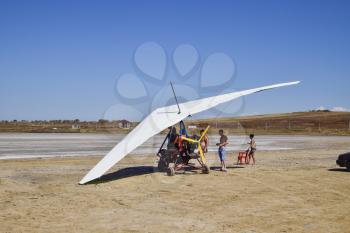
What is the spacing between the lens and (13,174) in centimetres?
1680

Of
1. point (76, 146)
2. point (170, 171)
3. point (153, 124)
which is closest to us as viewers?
point (153, 124)

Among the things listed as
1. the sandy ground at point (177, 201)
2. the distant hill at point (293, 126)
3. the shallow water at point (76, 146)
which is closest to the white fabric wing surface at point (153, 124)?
the sandy ground at point (177, 201)

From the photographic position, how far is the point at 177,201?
11586mm

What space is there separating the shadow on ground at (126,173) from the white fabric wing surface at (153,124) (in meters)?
1.33

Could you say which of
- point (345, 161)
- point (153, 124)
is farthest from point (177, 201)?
point (345, 161)

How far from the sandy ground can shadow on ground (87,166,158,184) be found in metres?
0.04

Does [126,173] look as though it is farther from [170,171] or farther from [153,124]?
[153,124]

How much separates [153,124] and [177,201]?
15.7 ft

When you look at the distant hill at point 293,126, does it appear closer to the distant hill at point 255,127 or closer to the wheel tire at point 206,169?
the distant hill at point 255,127

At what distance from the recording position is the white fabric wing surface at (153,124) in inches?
544

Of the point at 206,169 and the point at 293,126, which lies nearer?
the point at 206,169

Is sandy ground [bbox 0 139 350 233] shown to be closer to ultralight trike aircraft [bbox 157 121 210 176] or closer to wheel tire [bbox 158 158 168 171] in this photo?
wheel tire [bbox 158 158 168 171]

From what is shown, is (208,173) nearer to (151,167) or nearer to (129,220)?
(151,167)

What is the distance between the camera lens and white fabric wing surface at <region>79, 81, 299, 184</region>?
1382 cm
